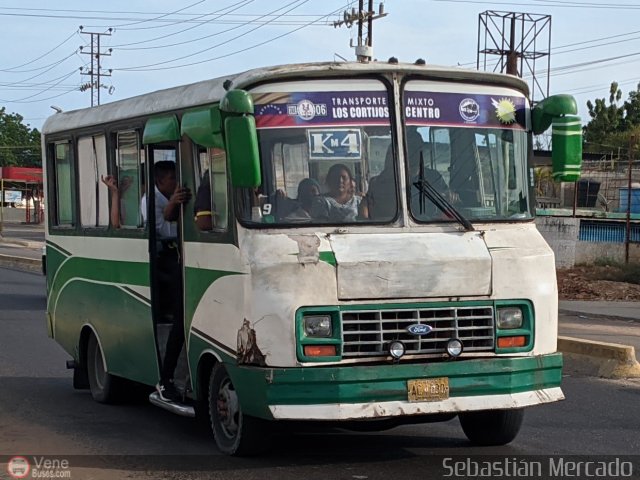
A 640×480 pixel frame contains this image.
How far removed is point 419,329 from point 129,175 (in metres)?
3.44

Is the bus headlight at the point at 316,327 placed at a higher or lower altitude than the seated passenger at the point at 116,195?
lower

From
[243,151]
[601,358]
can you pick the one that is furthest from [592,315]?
[243,151]

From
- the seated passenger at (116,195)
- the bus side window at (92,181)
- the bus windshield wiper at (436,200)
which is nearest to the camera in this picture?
the bus windshield wiper at (436,200)

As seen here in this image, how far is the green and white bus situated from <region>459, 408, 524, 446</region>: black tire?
0.02 metres

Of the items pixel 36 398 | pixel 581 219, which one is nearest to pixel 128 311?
pixel 36 398

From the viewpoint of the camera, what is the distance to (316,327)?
6660mm

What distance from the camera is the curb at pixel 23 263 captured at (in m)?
31.6

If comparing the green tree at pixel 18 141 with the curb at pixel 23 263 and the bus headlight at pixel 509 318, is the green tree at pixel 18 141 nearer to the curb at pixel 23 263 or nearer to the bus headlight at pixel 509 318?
the curb at pixel 23 263

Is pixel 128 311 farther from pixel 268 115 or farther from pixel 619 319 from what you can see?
pixel 619 319

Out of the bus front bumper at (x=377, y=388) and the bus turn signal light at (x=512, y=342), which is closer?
the bus front bumper at (x=377, y=388)

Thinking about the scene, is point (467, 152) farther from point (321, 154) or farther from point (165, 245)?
point (165, 245)

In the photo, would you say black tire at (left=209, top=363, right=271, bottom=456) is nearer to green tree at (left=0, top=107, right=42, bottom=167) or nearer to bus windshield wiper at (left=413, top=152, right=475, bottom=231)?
bus windshield wiper at (left=413, top=152, right=475, bottom=231)

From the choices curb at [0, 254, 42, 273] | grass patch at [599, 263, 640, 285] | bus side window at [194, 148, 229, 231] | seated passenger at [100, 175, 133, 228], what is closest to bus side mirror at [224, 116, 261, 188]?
bus side window at [194, 148, 229, 231]

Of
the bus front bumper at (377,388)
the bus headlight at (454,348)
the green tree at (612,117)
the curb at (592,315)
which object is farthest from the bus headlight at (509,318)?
the green tree at (612,117)
